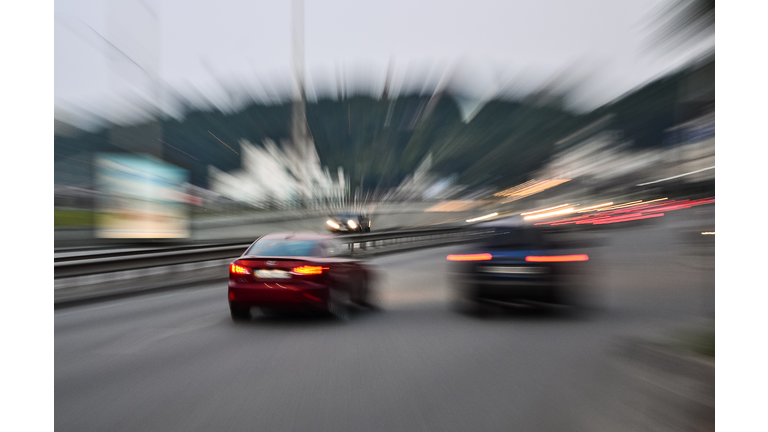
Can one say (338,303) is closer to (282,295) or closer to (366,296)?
(282,295)

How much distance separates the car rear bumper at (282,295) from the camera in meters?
8.10

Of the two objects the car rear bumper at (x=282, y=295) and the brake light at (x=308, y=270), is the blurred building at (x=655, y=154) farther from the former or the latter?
the car rear bumper at (x=282, y=295)

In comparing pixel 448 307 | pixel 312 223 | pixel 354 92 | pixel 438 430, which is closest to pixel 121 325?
pixel 448 307

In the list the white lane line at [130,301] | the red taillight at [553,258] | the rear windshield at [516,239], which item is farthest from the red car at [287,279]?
→ the white lane line at [130,301]

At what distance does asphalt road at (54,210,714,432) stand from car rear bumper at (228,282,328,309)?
32 centimetres

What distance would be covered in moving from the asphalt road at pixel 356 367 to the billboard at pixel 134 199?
32.0ft

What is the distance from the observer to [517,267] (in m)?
8.56

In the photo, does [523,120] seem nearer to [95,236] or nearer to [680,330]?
[95,236]

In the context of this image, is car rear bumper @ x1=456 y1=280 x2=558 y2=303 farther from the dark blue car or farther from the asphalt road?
the asphalt road

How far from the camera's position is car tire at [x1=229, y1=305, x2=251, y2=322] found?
8374 mm

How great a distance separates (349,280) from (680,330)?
4710 mm

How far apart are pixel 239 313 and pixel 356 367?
11.5ft

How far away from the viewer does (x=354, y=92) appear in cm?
5775

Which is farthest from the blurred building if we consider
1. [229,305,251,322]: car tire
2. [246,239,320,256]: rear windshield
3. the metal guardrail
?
[229,305,251,322]: car tire
